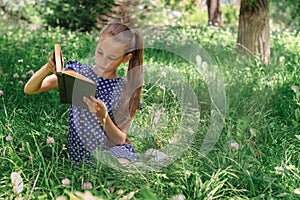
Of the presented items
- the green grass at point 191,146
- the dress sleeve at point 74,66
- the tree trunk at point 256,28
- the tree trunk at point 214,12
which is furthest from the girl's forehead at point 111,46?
the tree trunk at point 214,12

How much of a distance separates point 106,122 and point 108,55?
1.03 ft

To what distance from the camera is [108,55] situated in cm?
241

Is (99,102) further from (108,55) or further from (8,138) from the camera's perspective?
(8,138)

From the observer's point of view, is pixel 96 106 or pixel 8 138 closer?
pixel 96 106

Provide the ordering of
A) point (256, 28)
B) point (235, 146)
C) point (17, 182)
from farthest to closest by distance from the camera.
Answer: point (256, 28)
point (235, 146)
point (17, 182)

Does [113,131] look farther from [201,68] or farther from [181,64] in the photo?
[181,64]

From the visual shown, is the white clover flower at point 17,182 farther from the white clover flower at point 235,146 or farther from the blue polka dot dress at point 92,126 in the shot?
the white clover flower at point 235,146

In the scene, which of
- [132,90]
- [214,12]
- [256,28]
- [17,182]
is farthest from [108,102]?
[214,12]

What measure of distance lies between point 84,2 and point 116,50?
5357mm

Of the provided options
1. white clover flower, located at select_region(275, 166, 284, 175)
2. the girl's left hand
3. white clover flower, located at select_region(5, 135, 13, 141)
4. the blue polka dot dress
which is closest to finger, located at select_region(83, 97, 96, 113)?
the girl's left hand

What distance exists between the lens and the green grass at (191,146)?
223 centimetres

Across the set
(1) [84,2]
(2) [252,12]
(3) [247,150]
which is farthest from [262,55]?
(1) [84,2]

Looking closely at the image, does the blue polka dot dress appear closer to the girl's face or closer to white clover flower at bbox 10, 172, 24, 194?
the girl's face

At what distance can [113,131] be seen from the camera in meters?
2.50
